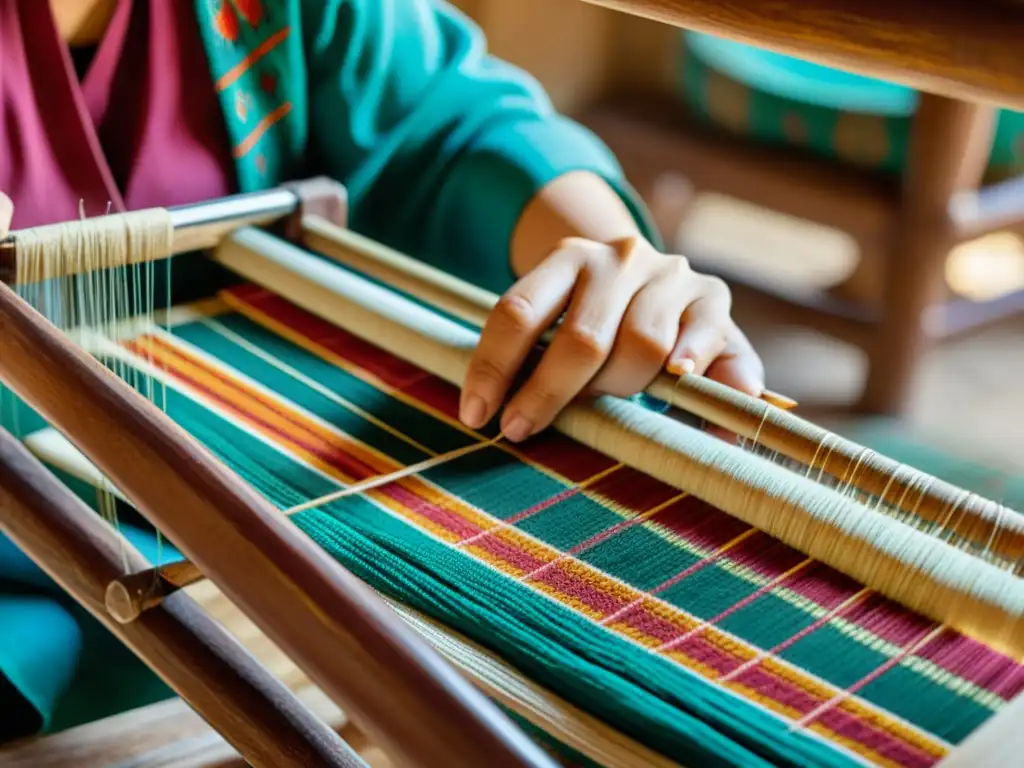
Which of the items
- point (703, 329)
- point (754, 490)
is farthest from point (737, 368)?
point (754, 490)

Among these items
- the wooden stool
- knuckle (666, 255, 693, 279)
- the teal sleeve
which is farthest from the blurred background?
knuckle (666, 255, 693, 279)

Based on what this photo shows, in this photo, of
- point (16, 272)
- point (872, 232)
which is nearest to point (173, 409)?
point (16, 272)

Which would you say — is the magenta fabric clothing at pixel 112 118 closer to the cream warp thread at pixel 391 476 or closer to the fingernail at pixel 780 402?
the cream warp thread at pixel 391 476

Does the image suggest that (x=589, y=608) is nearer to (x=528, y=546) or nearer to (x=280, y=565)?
(x=528, y=546)

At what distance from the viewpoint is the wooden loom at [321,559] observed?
1.33 ft

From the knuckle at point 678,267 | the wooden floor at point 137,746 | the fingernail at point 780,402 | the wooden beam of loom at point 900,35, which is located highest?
the wooden beam of loom at point 900,35

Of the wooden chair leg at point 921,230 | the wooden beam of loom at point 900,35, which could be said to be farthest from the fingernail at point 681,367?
the wooden chair leg at point 921,230

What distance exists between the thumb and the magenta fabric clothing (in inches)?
2.9

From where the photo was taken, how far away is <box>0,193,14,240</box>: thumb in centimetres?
75

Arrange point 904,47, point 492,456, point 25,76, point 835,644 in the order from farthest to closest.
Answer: point 25,76
point 492,456
point 835,644
point 904,47

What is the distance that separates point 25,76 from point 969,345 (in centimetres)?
208

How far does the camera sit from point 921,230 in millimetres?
1892

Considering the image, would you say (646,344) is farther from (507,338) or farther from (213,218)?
(213,218)

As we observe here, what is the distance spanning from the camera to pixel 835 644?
525 millimetres
